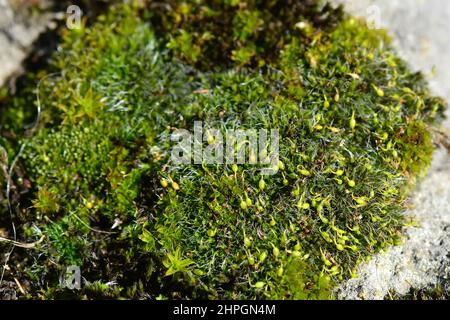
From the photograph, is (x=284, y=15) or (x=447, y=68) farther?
(x=447, y=68)

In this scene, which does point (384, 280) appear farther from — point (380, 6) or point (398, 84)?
point (380, 6)

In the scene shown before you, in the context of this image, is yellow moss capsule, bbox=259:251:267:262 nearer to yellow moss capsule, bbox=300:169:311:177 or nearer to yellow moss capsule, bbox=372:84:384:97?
yellow moss capsule, bbox=300:169:311:177

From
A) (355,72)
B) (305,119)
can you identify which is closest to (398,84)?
(355,72)

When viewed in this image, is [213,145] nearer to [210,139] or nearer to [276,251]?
[210,139]

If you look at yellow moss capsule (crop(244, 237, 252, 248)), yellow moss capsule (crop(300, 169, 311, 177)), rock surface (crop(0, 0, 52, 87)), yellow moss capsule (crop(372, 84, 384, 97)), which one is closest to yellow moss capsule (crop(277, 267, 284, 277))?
yellow moss capsule (crop(244, 237, 252, 248))

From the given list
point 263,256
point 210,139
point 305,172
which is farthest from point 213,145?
point 263,256

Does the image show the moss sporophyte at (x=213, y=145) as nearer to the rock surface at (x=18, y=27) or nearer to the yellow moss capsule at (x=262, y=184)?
the yellow moss capsule at (x=262, y=184)
